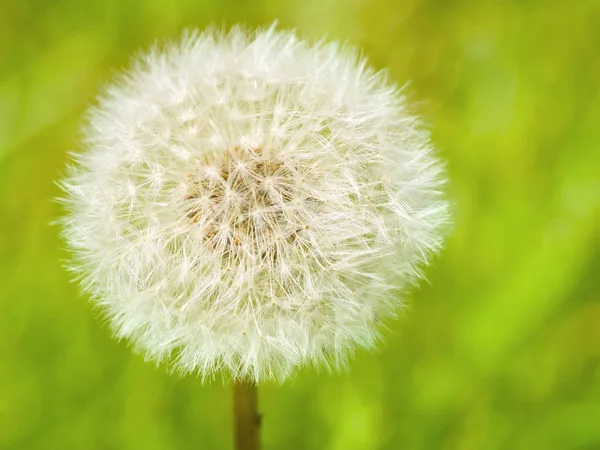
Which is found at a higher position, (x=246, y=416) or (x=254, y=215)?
(x=254, y=215)

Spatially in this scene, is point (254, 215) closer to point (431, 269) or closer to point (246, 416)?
point (246, 416)

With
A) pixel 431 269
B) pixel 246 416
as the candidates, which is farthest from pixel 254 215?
pixel 431 269

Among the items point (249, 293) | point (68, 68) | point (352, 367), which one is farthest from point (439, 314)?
point (68, 68)

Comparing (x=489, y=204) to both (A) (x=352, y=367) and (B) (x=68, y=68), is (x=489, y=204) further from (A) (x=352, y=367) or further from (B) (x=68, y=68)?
(B) (x=68, y=68)

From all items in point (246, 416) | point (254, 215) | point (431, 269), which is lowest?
point (246, 416)

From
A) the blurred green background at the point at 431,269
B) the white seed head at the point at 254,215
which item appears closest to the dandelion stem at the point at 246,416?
the white seed head at the point at 254,215

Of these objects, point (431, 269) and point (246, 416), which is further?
point (431, 269)
